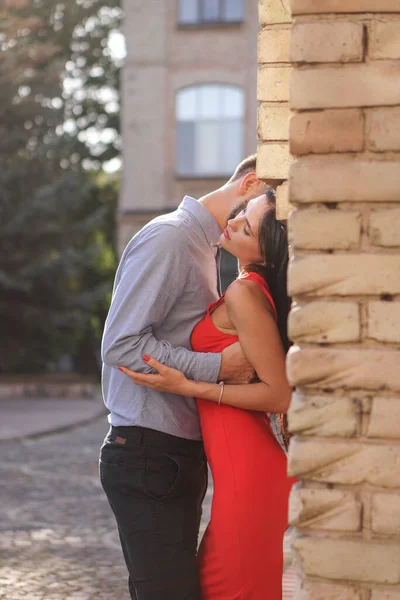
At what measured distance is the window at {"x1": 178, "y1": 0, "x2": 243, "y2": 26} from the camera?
77.3 feet

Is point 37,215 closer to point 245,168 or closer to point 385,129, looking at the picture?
point 245,168

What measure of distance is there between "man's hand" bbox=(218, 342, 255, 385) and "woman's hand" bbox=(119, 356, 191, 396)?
4.7 inches

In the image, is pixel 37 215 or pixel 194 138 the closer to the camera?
pixel 194 138

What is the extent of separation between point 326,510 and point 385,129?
819mm

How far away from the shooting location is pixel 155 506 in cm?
309

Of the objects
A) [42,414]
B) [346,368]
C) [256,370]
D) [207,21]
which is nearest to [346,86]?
[346,368]

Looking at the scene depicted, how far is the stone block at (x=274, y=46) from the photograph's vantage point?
2.97 meters

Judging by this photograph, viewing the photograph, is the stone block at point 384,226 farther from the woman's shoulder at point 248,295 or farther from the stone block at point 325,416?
the woman's shoulder at point 248,295

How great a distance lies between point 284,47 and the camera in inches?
117

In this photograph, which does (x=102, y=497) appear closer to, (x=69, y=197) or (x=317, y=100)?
(x=317, y=100)

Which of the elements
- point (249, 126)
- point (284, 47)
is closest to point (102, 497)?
point (284, 47)

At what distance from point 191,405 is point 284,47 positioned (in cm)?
108

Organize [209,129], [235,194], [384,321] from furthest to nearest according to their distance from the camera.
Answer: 1. [209,129]
2. [235,194]
3. [384,321]

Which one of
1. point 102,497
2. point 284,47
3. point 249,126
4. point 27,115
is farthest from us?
point 27,115
